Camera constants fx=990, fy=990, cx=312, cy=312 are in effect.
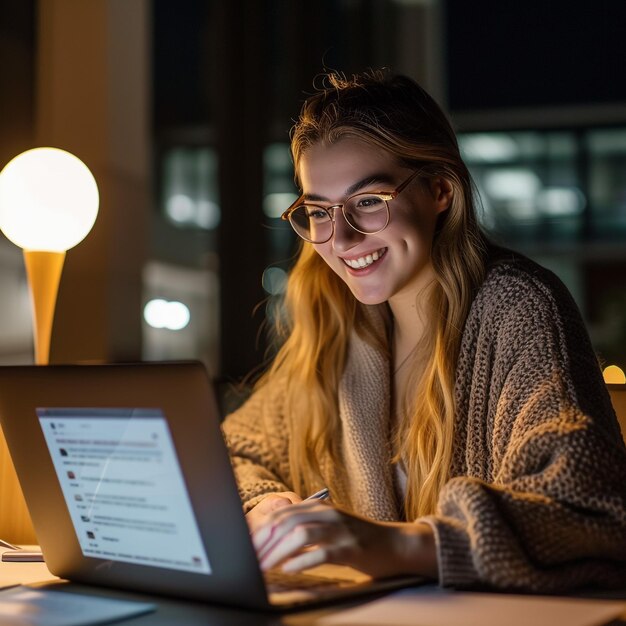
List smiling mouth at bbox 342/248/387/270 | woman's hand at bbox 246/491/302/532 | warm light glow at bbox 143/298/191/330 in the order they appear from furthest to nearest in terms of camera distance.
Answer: warm light glow at bbox 143/298/191/330 < smiling mouth at bbox 342/248/387/270 < woman's hand at bbox 246/491/302/532

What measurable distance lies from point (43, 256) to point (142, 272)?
155cm

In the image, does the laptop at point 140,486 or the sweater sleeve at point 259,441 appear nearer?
the laptop at point 140,486

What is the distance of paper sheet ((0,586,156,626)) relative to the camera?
855mm

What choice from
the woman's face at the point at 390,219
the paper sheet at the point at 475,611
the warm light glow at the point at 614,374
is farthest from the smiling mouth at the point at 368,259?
the paper sheet at the point at 475,611

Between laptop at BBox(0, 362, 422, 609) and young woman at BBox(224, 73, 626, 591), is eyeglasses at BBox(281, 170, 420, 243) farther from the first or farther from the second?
laptop at BBox(0, 362, 422, 609)

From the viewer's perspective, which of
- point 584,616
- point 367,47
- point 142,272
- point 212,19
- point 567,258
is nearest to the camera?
point 584,616

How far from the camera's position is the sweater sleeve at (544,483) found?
926 mm

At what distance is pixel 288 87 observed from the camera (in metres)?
3.74

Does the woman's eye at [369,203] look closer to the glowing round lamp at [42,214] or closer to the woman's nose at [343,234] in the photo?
the woman's nose at [343,234]

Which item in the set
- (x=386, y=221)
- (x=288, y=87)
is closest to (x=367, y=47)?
(x=288, y=87)

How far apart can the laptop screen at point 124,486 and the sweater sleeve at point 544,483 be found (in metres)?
0.25

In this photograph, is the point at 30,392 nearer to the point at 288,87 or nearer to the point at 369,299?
the point at 369,299

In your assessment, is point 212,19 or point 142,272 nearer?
point 142,272

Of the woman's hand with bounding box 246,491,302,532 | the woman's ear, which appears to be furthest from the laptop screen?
the woman's ear
